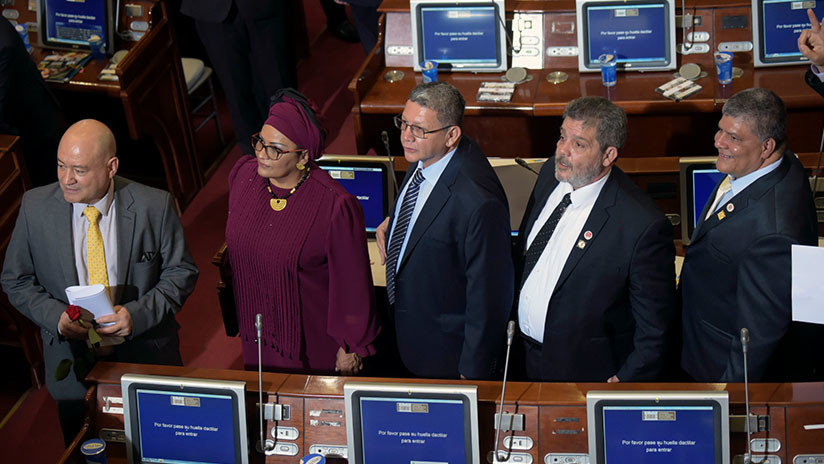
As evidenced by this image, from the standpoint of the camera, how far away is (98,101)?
18.3ft

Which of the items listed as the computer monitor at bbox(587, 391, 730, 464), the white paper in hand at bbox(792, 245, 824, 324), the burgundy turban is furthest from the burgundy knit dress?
the white paper in hand at bbox(792, 245, 824, 324)

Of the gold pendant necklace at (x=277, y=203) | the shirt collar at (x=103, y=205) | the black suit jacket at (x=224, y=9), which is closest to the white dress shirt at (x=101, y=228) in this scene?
the shirt collar at (x=103, y=205)

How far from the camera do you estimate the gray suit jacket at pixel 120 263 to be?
306 centimetres

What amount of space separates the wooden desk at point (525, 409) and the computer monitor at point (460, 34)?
2.59 meters

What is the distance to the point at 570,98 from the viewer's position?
4695 millimetres

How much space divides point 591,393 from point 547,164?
3.14 ft

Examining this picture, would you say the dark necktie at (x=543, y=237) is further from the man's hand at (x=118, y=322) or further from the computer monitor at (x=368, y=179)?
the man's hand at (x=118, y=322)

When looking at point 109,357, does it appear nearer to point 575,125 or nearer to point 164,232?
point 164,232

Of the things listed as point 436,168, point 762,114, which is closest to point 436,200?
point 436,168

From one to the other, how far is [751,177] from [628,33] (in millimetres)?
2124

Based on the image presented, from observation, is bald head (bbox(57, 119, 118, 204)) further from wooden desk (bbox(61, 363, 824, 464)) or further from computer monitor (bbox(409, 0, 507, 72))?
computer monitor (bbox(409, 0, 507, 72))

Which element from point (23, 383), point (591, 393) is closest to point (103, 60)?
point (23, 383)

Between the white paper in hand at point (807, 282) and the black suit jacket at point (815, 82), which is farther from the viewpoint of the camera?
the black suit jacket at point (815, 82)

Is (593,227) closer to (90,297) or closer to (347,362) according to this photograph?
(347,362)
